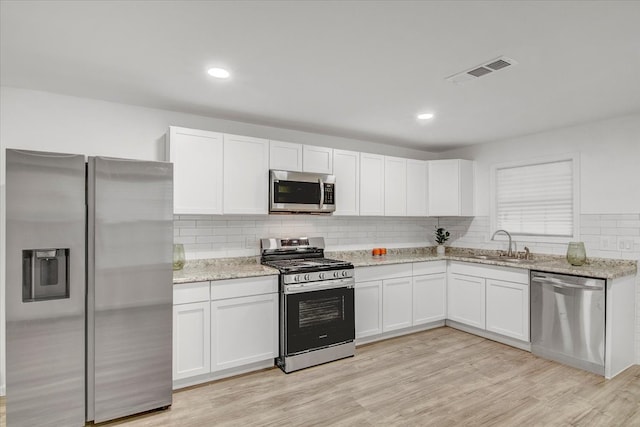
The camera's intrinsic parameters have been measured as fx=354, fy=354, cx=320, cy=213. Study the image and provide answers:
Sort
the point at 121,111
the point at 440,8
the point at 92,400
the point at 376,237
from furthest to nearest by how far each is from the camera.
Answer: the point at 376,237, the point at 121,111, the point at 92,400, the point at 440,8

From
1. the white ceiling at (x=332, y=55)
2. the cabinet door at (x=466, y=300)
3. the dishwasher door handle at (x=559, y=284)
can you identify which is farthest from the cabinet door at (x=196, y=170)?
the dishwasher door handle at (x=559, y=284)

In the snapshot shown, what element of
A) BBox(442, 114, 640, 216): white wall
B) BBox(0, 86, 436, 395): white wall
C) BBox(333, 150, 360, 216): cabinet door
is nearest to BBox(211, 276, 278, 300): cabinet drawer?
BBox(333, 150, 360, 216): cabinet door

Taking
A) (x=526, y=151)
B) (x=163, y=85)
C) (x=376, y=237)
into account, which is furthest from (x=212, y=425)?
(x=526, y=151)

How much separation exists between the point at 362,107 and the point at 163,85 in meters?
1.72

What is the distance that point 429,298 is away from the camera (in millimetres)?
4480

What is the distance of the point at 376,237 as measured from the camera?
491cm

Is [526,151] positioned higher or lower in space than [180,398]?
higher

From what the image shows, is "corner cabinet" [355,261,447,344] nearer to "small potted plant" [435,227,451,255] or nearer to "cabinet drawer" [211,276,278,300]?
"small potted plant" [435,227,451,255]

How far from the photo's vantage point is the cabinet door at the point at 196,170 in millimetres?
3186

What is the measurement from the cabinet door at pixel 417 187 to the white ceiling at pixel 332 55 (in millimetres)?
1324

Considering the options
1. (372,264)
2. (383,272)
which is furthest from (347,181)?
(383,272)

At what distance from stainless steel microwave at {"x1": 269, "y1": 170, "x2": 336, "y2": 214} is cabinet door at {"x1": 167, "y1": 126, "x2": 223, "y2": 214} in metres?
0.57

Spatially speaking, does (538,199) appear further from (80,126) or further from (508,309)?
(80,126)

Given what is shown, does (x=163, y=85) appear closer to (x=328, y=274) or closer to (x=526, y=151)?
(x=328, y=274)
